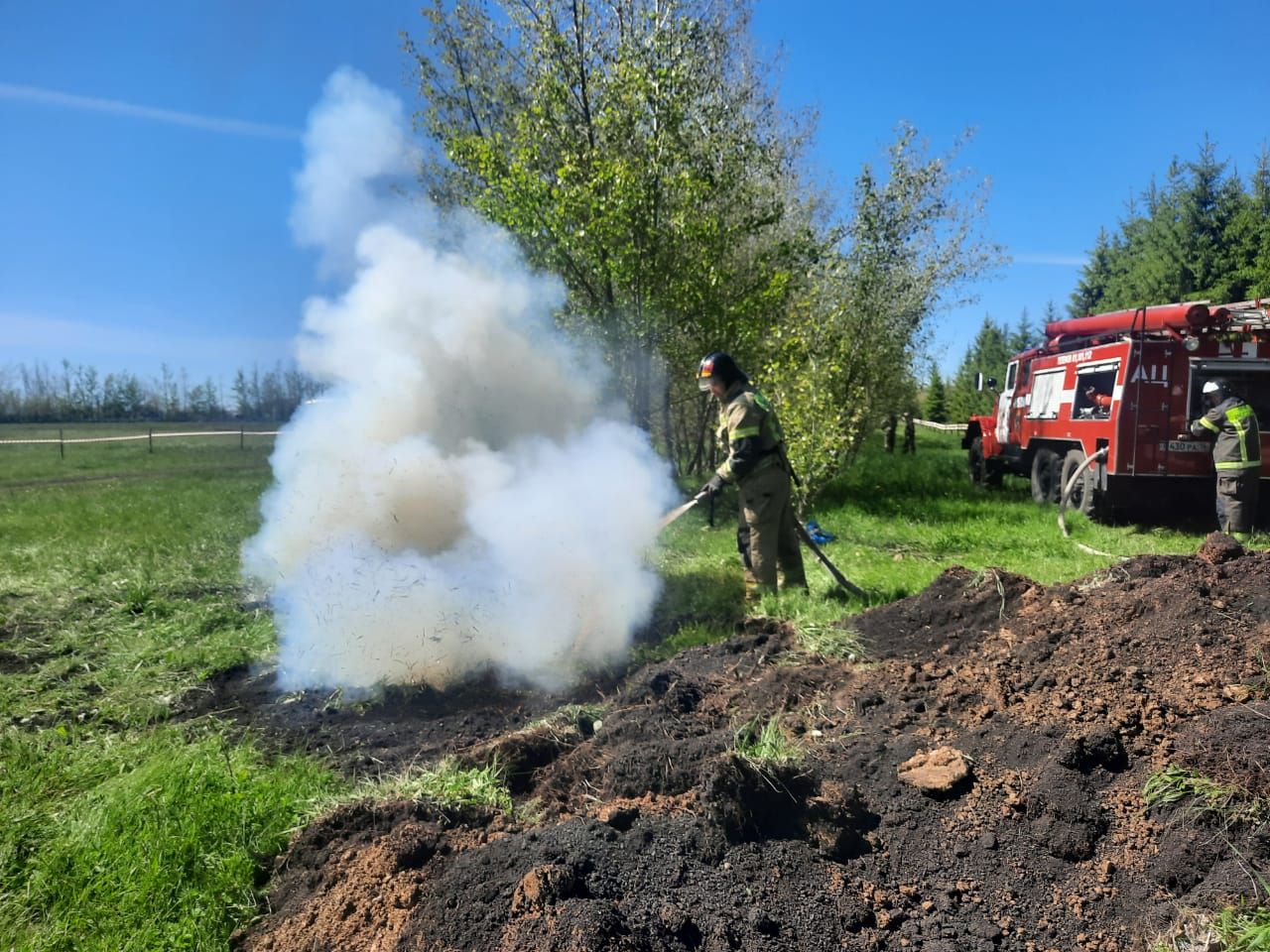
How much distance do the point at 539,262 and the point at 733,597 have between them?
21.3ft

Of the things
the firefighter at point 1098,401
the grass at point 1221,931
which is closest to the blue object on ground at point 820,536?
the firefighter at point 1098,401

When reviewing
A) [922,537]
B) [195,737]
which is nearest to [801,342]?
[922,537]

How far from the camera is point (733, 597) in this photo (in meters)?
6.84

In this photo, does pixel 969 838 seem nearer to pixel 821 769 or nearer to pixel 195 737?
pixel 821 769

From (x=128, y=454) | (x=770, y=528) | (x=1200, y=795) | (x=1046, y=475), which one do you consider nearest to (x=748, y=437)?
(x=770, y=528)

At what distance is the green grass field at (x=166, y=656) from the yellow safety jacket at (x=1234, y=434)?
106 centimetres

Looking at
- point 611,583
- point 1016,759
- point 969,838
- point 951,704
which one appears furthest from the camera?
point 611,583

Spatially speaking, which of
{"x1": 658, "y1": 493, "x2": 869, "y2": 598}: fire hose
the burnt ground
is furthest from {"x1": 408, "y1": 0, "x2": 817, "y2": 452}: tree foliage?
the burnt ground

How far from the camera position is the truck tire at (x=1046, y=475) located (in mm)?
11664

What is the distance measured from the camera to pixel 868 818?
111 inches

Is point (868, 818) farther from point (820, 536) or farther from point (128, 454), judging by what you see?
point (128, 454)

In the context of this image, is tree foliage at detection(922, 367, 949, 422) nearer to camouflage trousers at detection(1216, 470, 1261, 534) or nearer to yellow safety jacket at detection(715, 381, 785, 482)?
camouflage trousers at detection(1216, 470, 1261, 534)

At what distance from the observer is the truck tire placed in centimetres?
1166

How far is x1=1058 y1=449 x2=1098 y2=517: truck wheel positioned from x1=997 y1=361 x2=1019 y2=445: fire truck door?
264 cm
